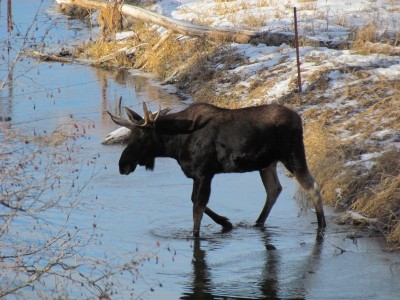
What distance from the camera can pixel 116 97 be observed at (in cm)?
2167

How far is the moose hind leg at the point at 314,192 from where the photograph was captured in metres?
12.1

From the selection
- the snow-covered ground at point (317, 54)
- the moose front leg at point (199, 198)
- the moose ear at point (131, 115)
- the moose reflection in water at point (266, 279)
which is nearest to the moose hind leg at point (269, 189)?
the moose front leg at point (199, 198)

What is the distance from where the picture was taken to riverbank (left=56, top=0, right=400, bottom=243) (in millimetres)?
13266

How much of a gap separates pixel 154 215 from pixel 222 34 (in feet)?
34.9

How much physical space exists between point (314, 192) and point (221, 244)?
4.42 ft

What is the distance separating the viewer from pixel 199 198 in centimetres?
1209

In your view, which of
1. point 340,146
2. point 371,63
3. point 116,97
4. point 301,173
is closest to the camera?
point 301,173

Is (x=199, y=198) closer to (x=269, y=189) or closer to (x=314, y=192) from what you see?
(x=269, y=189)

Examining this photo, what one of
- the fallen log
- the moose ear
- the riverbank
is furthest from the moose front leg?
the fallen log

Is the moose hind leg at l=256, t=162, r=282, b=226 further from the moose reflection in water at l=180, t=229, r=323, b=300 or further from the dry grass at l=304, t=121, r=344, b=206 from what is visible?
the moose reflection in water at l=180, t=229, r=323, b=300

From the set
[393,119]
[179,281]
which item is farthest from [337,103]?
[179,281]

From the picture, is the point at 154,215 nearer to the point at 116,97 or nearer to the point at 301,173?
the point at 301,173

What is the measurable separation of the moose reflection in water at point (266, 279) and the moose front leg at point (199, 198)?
581mm

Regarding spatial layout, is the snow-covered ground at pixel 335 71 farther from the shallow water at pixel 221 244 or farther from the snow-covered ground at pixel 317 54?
the shallow water at pixel 221 244
